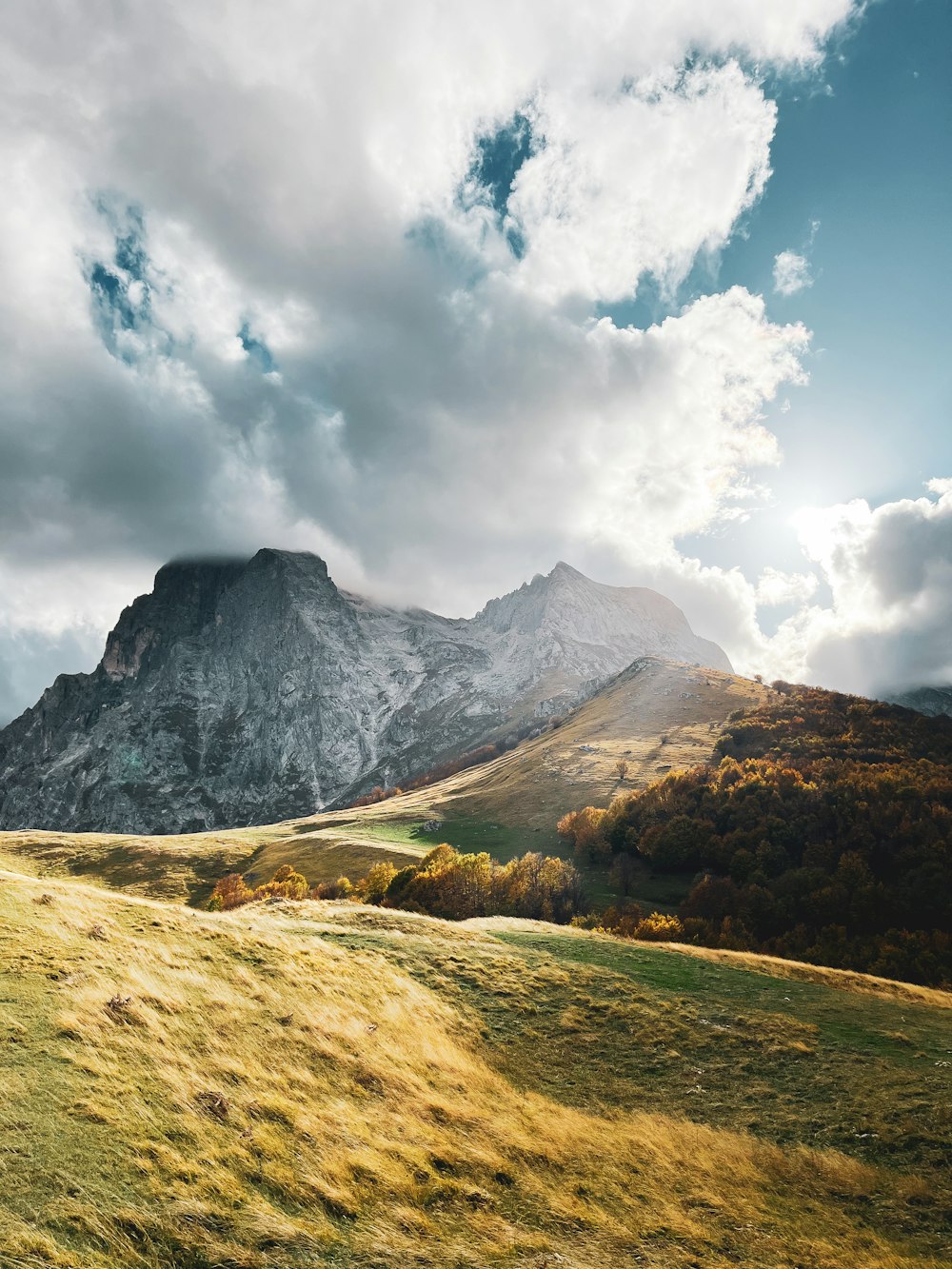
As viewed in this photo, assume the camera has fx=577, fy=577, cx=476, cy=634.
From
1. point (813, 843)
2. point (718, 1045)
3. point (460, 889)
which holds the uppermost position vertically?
point (813, 843)

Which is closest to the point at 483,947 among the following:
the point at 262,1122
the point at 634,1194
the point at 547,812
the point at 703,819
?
the point at 634,1194

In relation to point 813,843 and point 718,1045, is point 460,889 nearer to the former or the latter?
point 718,1045

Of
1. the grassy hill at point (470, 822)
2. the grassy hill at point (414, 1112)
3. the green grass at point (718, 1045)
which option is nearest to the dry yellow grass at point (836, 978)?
the green grass at point (718, 1045)

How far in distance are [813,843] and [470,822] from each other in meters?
66.5

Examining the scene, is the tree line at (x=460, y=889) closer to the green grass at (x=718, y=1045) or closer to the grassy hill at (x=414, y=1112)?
the green grass at (x=718, y=1045)

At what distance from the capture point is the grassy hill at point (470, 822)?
330 ft

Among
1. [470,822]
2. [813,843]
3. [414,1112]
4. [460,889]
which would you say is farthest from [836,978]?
[470,822]

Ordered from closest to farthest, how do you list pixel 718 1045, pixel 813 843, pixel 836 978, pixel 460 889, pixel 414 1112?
pixel 414 1112 < pixel 718 1045 < pixel 836 978 < pixel 460 889 < pixel 813 843

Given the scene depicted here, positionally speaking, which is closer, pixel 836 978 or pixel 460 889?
pixel 836 978

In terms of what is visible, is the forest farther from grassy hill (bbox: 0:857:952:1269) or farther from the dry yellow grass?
grassy hill (bbox: 0:857:952:1269)

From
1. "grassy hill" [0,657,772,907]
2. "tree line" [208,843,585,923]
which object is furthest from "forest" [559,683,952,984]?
"tree line" [208,843,585,923]

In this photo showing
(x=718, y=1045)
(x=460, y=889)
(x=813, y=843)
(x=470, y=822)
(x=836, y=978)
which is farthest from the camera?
(x=470, y=822)

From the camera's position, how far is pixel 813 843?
84.9m

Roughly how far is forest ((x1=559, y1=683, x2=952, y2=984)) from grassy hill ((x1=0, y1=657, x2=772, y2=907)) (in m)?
6.93
